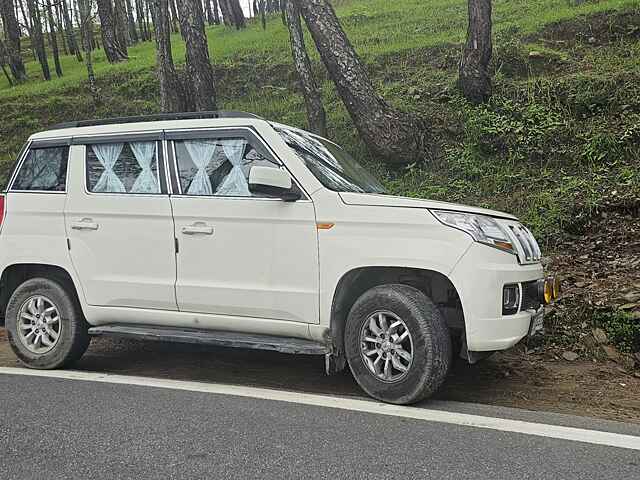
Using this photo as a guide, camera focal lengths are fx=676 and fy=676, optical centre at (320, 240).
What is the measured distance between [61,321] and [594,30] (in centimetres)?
1153

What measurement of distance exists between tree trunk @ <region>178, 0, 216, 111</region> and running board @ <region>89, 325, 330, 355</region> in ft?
23.4

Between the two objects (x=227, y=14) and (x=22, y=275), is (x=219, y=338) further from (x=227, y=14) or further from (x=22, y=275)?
(x=227, y=14)

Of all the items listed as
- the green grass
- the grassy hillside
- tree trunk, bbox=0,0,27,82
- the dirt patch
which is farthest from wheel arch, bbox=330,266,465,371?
tree trunk, bbox=0,0,27,82

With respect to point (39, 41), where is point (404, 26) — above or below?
below

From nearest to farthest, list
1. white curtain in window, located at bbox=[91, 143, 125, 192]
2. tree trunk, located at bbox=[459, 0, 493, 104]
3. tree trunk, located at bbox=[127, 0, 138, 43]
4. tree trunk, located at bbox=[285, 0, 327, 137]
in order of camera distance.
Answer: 1. white curtain in window, located at bbox=[91, 143, 125, 192]
2. tree trunk, located at bbox=[459, 0, 493, 104]
3. tree trunk, located at bbox=[285, 0, 327, 137]
4. tree trunk, located at bbox=[127, 0, 138, 43]

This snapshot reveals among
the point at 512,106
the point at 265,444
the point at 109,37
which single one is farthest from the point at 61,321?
the point at 109,37

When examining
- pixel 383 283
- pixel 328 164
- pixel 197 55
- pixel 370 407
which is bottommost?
pixel 370 407

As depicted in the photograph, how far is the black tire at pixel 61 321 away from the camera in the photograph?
5852 millimetres

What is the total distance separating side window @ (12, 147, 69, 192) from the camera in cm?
600

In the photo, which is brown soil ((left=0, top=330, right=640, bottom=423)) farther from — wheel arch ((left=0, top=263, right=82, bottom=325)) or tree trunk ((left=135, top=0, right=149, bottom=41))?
tree trunk ((left=135, top=0, right=149, bottom=41))

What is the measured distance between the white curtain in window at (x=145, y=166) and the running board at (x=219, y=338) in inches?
45.6

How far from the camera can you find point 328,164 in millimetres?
5590

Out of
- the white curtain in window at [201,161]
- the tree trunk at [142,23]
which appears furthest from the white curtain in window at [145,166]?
the tree trunk at [142,23]

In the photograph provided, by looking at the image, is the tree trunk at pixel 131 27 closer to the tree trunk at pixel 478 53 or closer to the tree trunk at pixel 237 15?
the tree trunk at pixel 237 15
